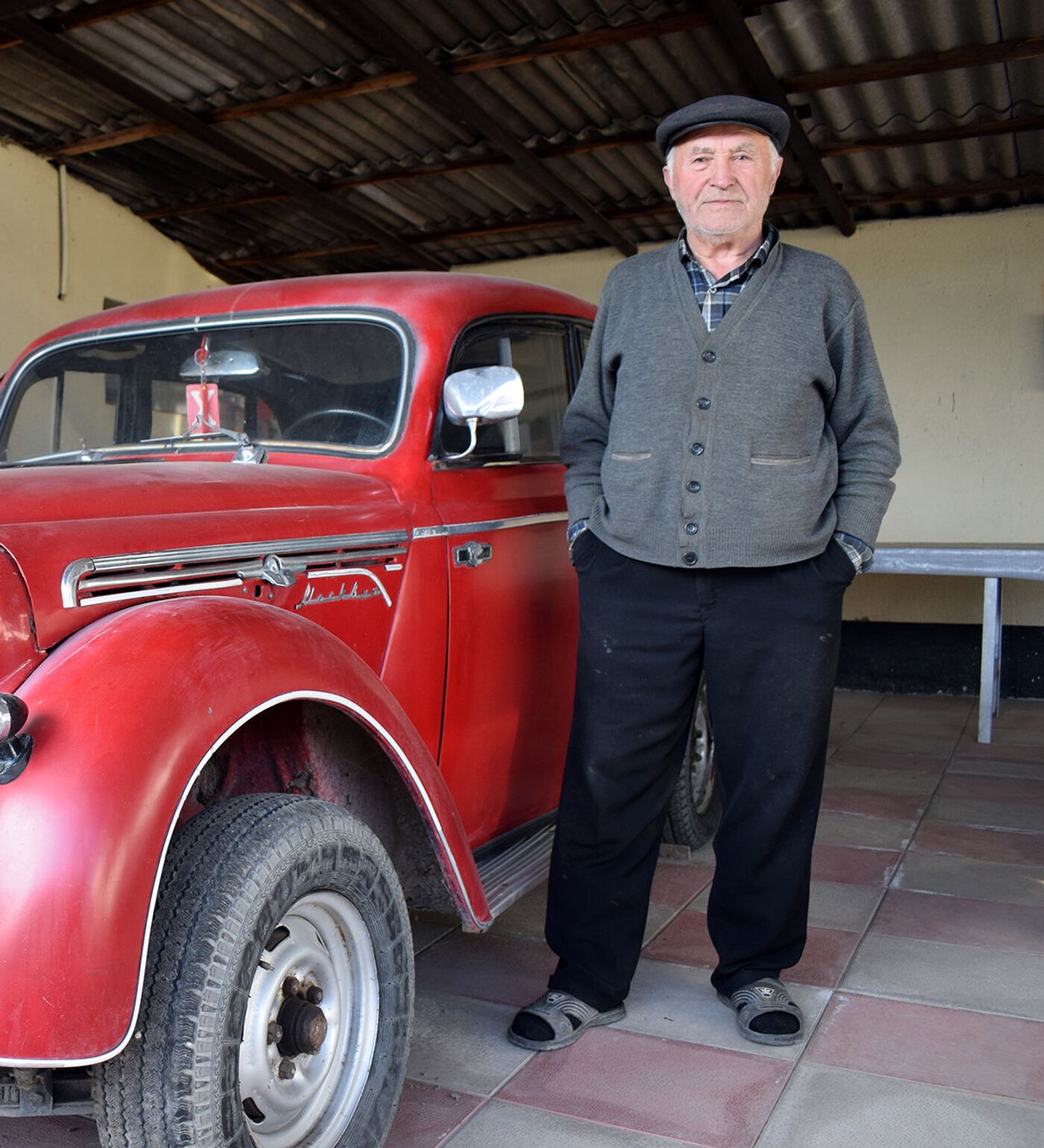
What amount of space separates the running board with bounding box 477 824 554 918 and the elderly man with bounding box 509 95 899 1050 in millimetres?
79

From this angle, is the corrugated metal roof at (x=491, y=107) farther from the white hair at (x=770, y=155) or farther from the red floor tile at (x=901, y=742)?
the red floor tile at (x=901, y=742)

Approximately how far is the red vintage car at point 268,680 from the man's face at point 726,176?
1.86ft

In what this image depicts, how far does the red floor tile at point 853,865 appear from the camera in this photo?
12.0 ft

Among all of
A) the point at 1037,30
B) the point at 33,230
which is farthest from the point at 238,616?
the point at 33,230

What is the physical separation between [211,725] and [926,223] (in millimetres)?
7274

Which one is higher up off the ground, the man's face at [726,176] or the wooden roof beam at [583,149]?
the wooden roof beam at [583,149]

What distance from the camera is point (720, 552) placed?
7.70 ft

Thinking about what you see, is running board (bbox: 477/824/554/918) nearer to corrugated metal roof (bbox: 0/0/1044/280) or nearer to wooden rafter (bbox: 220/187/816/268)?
corrugated metal roof (bbox: 0/0/1044/280)

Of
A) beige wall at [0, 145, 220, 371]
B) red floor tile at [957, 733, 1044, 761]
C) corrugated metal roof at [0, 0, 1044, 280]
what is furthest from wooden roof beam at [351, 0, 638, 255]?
red floor tile at [957, 733, 1044, 761]

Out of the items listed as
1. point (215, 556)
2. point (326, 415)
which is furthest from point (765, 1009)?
point (326, 415)

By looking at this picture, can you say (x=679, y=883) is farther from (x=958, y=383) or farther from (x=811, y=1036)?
(x=958, y=383)

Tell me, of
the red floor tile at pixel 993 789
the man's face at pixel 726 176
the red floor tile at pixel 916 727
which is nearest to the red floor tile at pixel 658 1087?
the man's face at pixel 726 176

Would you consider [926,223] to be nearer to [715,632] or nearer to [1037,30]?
[1037,30]

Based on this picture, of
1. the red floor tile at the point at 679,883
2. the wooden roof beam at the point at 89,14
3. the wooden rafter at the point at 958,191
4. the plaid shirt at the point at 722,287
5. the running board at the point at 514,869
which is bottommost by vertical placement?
the red floor tile at the point at 679,883
